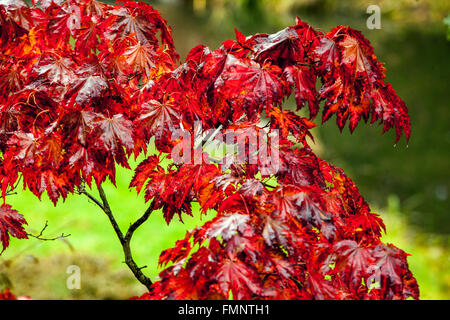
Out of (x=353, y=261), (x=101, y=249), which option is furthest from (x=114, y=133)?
(x=101, y=249)

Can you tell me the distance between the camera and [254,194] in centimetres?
111

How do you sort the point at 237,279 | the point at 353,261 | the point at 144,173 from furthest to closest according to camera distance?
the point at 144,173 → the point at 353,261 → the point at 237,279

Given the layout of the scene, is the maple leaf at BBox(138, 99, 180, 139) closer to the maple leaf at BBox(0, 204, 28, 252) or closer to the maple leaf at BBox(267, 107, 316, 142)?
the maple leaf at BBox(267, 107, 316, 142)

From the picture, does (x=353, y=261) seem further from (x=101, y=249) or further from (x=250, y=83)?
(x=101, y=249)

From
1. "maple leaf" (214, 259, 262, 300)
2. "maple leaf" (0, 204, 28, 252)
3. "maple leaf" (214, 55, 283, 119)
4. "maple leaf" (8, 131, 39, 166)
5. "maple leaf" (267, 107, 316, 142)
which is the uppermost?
"maple leaf" (214, 55, 283, 119)

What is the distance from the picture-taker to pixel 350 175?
516 centimetres

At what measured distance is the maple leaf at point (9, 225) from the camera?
1.36 m

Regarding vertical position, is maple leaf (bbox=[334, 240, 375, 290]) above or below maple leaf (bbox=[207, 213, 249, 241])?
below

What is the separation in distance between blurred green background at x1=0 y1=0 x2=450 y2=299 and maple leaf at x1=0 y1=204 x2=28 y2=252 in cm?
65

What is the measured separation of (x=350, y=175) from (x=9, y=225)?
14.0 ft

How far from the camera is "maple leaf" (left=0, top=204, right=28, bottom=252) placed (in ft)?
4.47

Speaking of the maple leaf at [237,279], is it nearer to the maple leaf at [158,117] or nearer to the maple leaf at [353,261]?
the maple leaf at [353,261]

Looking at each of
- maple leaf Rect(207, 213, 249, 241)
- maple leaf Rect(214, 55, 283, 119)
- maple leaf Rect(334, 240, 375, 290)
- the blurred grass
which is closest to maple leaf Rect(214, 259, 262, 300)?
maple leaf Rect(207, 213, 249, 241)
